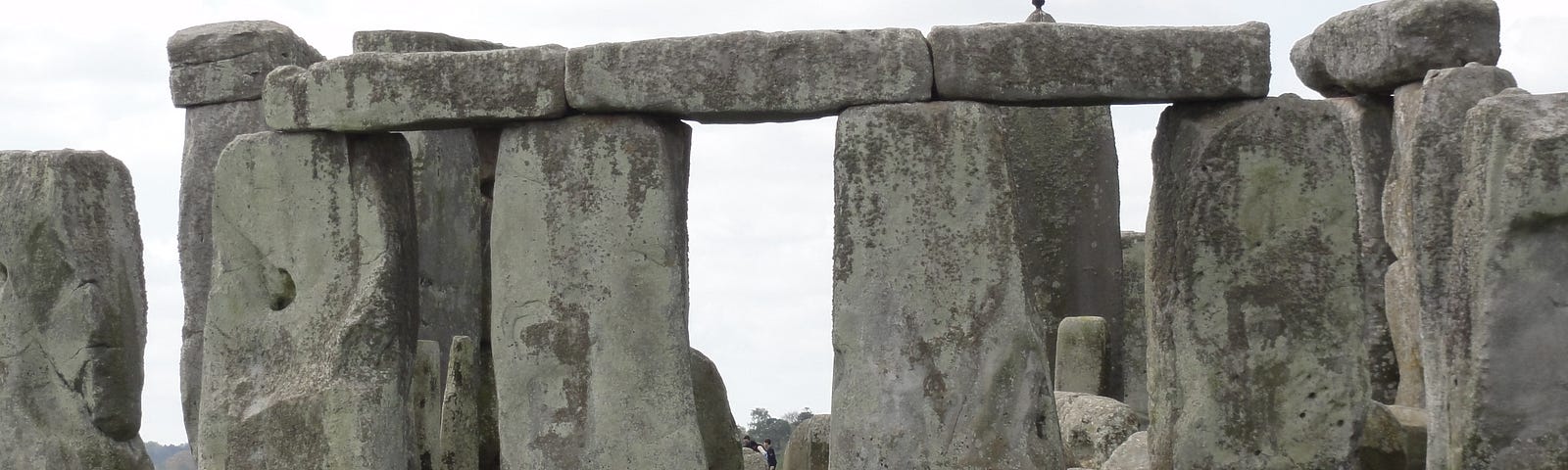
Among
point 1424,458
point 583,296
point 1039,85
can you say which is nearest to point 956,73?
point 1039,85

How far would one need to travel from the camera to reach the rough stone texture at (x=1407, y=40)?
15.0 metres

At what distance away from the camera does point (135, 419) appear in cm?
1383

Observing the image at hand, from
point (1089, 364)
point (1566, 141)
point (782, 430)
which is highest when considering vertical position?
point (1566, 141)

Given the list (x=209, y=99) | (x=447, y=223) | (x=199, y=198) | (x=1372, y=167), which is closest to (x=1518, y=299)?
(x=1372, y=167)

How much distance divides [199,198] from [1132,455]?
A: 6.16 metres

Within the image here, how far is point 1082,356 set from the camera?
15680mm

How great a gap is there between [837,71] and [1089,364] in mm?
4504

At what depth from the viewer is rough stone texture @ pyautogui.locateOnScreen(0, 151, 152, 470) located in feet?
44.7

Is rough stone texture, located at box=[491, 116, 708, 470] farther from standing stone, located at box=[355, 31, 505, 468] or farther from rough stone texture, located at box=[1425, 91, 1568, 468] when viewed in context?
rough stone texture, located at box=[1425, 91, 1568, 468]

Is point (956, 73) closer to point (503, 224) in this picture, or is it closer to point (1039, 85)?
point (1039, 85)

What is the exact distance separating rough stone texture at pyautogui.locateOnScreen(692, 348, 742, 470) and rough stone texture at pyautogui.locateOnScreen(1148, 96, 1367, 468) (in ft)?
7.91

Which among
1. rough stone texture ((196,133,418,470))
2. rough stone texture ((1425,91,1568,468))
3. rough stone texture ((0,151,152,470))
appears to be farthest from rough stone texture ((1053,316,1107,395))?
rough stone texture ((0,151,152,470))

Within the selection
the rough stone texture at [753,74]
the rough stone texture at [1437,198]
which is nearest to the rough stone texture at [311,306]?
the rough stone texture at [753,74]

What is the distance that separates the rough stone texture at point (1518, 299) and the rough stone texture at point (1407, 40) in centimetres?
441
